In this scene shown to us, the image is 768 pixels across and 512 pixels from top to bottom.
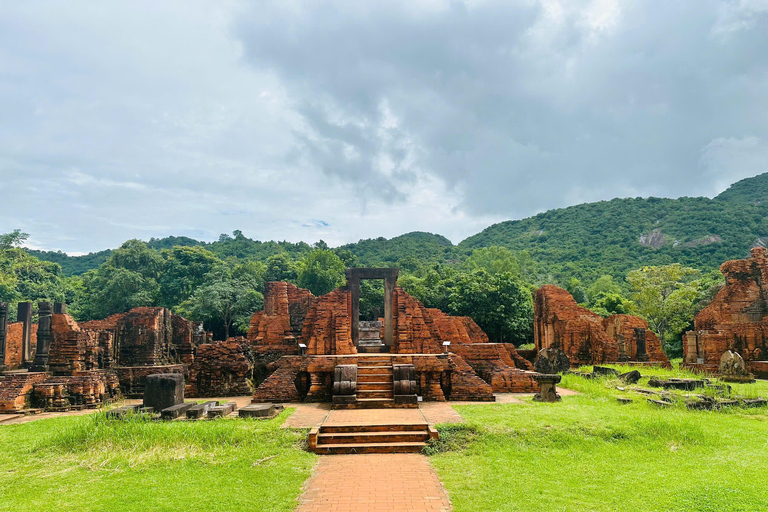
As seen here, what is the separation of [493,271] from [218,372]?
133 feet

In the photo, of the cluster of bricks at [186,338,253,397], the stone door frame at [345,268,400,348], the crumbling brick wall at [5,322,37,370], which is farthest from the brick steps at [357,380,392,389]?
the crumbling brick wall at [5,322,37,370]

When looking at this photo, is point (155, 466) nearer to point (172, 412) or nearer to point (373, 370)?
point (172, 412)

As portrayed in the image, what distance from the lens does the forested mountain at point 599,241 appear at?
55375 millimetres

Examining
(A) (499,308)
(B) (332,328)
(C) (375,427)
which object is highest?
(A) (499,308)

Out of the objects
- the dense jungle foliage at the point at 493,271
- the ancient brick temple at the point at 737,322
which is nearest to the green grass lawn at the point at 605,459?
the ancient brick temple at the point at 737,322

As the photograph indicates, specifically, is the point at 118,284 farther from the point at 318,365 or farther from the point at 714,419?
the point at 714,419

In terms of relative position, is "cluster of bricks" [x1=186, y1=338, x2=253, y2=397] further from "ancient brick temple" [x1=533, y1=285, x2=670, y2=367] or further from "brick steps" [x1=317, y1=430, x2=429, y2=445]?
"ancient brick temple" [x1=533, y1=285, x2=670, y2=367]

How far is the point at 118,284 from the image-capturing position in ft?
135

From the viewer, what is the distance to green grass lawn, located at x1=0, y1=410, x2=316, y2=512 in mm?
5625

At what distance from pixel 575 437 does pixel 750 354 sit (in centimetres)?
1711

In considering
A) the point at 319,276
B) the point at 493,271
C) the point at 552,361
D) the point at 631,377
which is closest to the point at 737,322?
the point at 552,361

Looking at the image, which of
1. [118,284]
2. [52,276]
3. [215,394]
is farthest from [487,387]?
[52,276]

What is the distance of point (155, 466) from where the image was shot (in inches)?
273

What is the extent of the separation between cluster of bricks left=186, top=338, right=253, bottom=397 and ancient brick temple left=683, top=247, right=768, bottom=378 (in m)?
18.0
